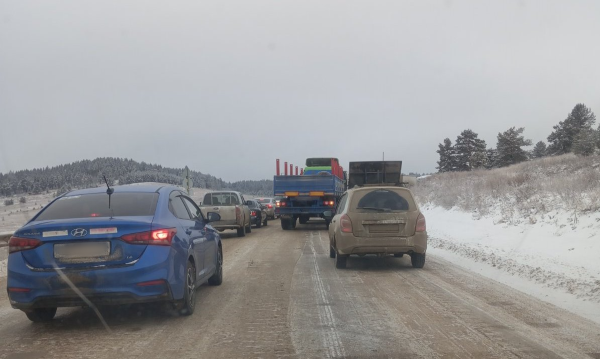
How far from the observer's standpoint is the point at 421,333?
222 inches

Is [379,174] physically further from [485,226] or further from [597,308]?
[597,308]

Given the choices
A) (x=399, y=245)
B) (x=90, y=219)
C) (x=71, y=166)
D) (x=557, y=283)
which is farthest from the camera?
(x=71, y=166)

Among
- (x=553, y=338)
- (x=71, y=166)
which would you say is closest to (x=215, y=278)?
(x=553, y=338)

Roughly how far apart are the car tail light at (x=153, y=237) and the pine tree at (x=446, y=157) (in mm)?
75008

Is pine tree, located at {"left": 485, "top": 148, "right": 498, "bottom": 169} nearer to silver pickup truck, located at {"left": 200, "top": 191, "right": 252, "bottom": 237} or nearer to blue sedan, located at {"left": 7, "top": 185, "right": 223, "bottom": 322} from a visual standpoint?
silver pickup truck, located at {"left": 200, "top": 191, "right": 252, "bottom": 237}

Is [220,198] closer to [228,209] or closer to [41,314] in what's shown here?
[228,209]

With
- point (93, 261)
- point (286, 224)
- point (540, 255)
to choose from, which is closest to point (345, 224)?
point (540, 255)

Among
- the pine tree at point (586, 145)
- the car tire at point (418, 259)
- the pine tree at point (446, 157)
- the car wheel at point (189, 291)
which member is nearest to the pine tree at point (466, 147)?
the pine tree at point (446, 157)

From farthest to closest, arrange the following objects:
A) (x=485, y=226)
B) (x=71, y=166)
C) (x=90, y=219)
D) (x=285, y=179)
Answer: (x=71, y=166) → (x=285, y=179) → (x=485, y=226) → (x=90, y=219)

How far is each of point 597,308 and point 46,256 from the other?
697cm

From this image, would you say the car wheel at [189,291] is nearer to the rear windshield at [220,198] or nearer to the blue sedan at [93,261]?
the blue sedan at [93,261]

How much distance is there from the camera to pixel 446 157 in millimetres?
79438

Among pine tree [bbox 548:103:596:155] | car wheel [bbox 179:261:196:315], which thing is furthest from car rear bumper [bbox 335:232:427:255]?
pine tree [bbox 548:103:596:155]

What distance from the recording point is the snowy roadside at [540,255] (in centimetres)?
763
